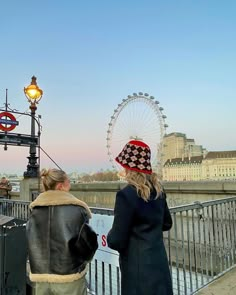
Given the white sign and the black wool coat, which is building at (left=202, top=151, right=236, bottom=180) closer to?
the white sign

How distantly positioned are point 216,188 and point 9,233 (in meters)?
4.70

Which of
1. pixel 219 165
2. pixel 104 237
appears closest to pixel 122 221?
pixel 104 237

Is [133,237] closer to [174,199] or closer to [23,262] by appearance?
[23,262]

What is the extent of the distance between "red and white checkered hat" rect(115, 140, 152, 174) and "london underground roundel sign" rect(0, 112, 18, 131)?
1122cm

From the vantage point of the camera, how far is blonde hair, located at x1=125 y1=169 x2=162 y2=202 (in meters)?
2.30

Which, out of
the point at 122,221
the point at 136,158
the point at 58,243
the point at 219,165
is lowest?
the point at 58,243

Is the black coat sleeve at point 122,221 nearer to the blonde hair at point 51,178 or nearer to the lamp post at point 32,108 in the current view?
the blonde hair at point 51,178

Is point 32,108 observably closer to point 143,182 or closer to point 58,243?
point 58,243

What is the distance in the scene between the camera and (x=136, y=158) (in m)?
2.44

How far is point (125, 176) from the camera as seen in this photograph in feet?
8.02

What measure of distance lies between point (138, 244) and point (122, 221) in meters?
0.23

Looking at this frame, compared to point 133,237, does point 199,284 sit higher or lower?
lower

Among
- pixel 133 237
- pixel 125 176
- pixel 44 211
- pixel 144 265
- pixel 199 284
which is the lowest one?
pixel 199 284

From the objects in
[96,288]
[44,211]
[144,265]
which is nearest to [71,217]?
[44,211]
